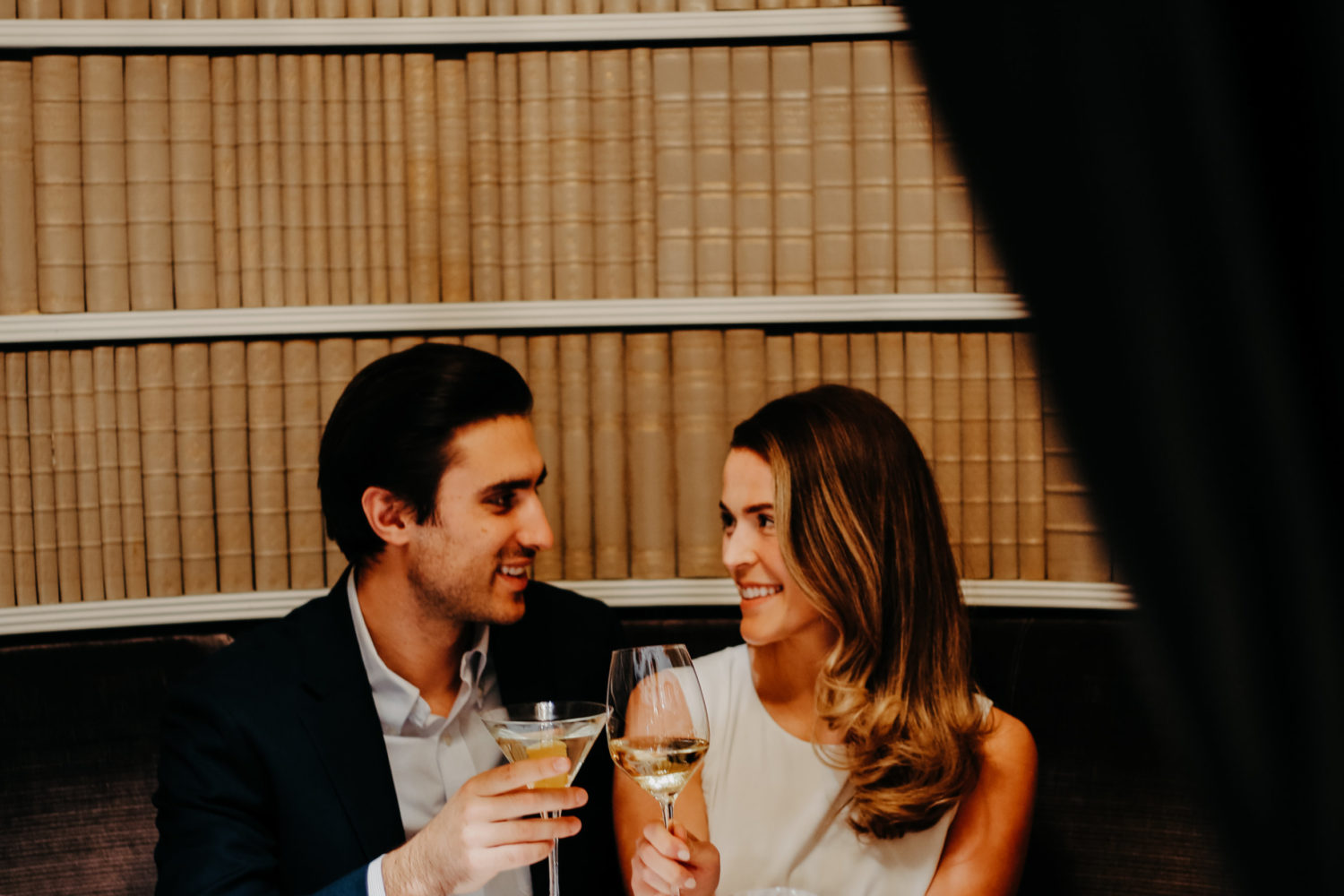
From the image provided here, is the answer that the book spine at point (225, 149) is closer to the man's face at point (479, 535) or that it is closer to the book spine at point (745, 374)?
the man's face at point (479, 535)

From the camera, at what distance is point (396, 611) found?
1554 millimetres

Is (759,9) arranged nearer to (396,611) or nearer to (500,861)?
(396,611)

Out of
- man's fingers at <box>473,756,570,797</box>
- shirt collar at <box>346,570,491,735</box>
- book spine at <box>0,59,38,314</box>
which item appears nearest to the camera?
man's fingers at <box>473,756,570,797</box>

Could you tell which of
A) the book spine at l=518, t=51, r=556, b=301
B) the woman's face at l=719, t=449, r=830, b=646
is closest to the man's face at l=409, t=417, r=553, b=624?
the woman's face at l=719, t=449, r=830, b=646

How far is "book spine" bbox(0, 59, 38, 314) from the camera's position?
181cm

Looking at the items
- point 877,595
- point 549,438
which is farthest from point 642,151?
point 877,595

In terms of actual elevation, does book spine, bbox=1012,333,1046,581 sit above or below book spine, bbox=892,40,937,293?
below

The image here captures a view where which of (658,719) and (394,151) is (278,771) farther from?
(394,151)

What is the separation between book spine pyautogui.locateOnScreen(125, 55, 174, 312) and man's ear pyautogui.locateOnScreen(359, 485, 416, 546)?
646 millimetres

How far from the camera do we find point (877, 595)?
145cm

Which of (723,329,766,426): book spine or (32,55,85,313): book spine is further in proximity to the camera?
(723,329,766,426): book spine

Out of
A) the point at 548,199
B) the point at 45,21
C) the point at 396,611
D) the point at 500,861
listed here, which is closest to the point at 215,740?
the point at 396,611

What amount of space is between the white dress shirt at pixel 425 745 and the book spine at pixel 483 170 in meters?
0.65

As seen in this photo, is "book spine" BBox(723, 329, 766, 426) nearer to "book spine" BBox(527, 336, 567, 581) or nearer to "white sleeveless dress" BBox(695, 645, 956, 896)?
"book spine" BBox(527, 336, 567, 581)
